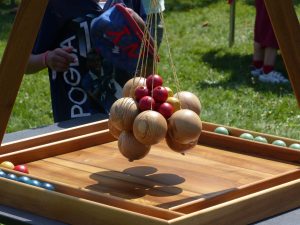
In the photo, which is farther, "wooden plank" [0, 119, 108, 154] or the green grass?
the green grass

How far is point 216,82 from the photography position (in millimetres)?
6238

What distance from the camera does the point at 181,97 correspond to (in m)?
2.08

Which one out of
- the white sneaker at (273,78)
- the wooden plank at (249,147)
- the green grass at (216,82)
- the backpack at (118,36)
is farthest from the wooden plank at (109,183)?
the white sneaker at (273,78)

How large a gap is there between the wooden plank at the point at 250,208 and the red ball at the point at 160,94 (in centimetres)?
32

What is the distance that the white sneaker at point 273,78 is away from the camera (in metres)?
6.24

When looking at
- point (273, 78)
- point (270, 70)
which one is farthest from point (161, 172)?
point (270, 70)

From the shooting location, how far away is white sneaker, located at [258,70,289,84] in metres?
6.24

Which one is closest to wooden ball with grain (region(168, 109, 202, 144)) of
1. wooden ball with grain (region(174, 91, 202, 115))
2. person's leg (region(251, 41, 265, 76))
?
wooden ball with grain (region(174, 91, 202, 115))

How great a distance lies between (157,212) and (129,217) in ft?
0.21

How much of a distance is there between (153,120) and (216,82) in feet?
14.3

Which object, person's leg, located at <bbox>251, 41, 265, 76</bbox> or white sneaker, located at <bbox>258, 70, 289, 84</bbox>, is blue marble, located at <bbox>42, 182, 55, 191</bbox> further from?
person's leg, located at <bbox>251, 41, 265, 76</bbox>

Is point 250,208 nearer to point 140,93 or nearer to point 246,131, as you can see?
point 140,93

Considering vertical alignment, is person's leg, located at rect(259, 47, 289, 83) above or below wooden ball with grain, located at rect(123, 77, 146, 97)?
below

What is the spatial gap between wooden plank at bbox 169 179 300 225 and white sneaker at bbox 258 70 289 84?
431 centimetres
